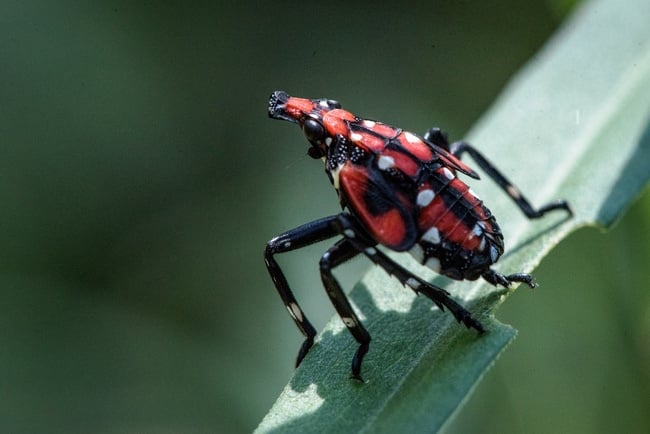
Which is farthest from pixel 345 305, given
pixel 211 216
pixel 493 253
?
pixel 211 216

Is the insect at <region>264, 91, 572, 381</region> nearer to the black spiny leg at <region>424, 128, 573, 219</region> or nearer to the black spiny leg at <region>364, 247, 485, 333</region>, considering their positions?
the black spiny leg at <region>364, 247, 485, 333</region>

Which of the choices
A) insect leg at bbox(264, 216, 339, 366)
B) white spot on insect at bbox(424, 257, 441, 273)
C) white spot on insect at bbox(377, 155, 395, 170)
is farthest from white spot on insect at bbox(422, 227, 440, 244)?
insect leg at bbox(264, 216, 339, 366)

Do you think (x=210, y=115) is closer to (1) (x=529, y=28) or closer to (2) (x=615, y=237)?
(1) (x=529, y=28)

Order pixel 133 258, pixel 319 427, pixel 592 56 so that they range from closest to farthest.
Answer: pixel 319 427, pixel 592 56, pixel 133 258

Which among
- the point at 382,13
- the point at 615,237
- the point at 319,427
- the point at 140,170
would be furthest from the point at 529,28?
the point at 319,427

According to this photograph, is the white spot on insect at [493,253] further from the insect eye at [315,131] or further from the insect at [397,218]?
the insect eye at [315,131]

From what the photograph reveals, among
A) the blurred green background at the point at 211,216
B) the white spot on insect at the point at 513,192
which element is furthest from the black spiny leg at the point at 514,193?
the blurred green background at the point at 211,216
